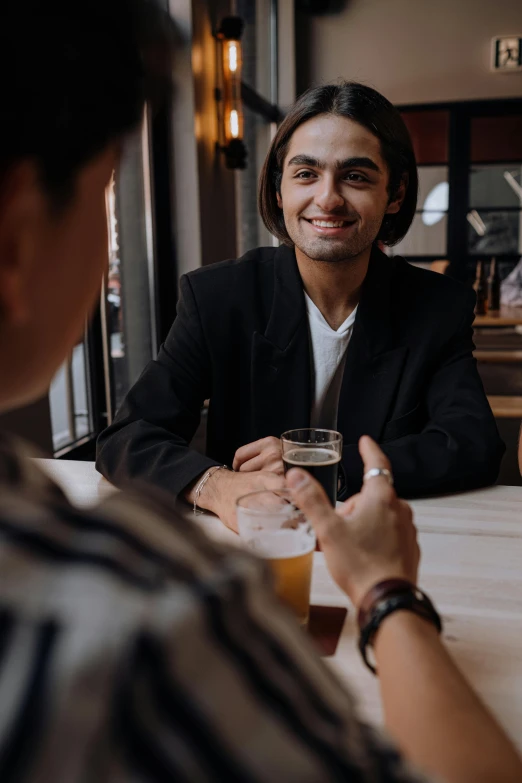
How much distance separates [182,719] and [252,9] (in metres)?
7.02

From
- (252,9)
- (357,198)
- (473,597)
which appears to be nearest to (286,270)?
(357,198)

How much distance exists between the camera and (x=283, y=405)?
1687mm

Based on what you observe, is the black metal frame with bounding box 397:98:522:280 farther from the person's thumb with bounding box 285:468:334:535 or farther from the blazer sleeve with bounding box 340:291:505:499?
the person's thumb with bounding box 285:468:334:535

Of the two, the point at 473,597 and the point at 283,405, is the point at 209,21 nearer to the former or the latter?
the point at 283,405

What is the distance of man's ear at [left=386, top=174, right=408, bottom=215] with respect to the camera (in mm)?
1862

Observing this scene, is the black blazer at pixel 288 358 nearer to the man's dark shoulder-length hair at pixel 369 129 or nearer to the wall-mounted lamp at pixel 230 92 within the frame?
the man's dark shoulder-length hair at pixel 369 129

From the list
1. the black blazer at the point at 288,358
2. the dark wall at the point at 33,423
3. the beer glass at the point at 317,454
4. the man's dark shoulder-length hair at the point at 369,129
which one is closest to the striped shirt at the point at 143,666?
the beer glass at the point at 317,454

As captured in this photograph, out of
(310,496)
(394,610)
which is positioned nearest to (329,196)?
(310,496)

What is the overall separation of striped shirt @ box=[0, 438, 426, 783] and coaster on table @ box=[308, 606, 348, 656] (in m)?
0.47

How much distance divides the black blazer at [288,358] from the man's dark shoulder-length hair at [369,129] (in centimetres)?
20

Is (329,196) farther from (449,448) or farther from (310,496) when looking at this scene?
(310,496)

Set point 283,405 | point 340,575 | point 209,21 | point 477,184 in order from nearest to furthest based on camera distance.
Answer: point 340,575
point 283,405
point 209,21
point 477,184

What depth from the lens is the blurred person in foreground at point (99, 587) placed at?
0.85 feet

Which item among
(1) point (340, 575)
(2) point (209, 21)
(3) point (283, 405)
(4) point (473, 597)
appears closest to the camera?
(1) point (340, 575)
